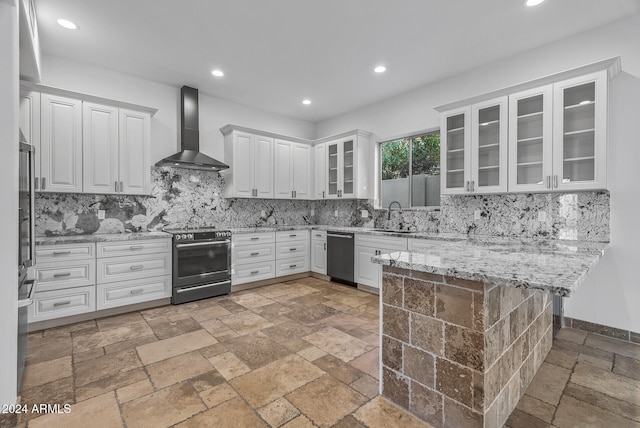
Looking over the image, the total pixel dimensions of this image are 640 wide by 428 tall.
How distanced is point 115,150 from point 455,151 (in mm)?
4049

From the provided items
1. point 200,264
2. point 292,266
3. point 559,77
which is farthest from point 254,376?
point 559,77

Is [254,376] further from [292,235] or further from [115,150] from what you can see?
[115,150]

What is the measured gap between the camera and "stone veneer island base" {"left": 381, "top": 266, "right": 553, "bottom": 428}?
4.70 ft

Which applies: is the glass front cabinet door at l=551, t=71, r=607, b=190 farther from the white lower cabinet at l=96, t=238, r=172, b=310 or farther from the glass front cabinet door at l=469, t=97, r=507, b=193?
the white lower cabinet at l=96, t=238, r=172, b=310

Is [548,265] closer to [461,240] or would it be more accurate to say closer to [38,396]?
[461,240]

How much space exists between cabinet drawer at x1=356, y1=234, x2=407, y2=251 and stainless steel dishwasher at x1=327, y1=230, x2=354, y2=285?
0.60ft

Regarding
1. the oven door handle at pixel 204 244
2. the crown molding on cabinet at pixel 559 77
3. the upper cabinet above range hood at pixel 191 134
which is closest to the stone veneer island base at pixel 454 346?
the crown molding on cabinet at pixel 559 77

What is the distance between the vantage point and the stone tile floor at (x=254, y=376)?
1.71 m

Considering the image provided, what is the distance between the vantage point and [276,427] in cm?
162

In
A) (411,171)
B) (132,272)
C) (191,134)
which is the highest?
(191,134)

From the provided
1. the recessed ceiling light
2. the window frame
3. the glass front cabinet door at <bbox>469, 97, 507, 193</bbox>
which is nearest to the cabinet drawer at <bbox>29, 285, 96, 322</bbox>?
the recessed ceiling light

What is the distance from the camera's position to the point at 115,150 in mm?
3541

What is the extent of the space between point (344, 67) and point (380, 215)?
7.47ft

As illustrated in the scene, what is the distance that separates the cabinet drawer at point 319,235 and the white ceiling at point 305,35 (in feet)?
7.46
